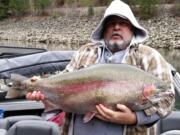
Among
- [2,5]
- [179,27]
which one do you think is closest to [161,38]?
[179,27]

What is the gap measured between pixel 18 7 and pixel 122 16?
67.5 meters

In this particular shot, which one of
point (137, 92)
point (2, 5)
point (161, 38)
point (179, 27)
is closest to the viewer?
point (137, 92)

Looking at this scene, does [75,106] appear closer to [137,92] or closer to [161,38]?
[137,92]

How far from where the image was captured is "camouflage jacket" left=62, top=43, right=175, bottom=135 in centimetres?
352

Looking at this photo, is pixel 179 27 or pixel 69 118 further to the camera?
pixel 179 27

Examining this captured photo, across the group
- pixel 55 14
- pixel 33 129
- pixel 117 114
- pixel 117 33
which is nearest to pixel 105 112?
pixel 117 114

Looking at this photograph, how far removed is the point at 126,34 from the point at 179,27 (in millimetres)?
45636

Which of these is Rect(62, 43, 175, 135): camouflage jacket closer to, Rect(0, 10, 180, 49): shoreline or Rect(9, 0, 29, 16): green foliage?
Rect(0, 10, 180, 49): shoreline

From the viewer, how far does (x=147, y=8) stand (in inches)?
2207

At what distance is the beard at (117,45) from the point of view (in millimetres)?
3592

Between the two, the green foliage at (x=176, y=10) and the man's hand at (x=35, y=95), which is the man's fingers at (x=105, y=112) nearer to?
the man's hand at (x=35, y=95)

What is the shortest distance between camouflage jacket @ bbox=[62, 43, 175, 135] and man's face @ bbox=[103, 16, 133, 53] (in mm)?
63

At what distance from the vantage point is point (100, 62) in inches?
145

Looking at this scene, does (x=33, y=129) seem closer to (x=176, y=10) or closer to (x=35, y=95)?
(x=35, y=95)
